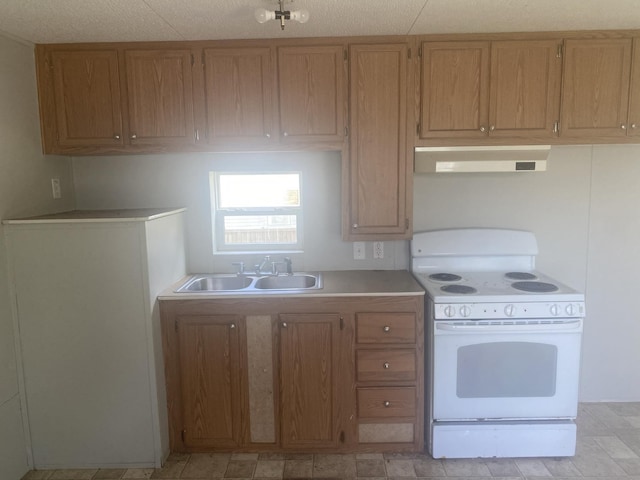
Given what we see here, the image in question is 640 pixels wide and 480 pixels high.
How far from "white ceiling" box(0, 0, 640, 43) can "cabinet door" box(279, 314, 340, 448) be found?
→ 61.8 inches

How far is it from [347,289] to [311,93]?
1153 millimetres

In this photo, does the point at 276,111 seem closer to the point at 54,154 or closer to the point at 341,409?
the point at 54,154

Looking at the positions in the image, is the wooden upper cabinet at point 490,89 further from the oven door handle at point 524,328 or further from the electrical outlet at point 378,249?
the oven door handle at point 524,328

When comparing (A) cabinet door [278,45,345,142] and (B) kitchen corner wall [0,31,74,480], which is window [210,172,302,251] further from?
(B) kitchen corner wall [0,31,74,480]

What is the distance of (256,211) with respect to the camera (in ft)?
10.5

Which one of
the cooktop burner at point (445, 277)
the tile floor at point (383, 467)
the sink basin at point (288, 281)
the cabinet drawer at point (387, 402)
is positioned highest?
the cooktop burner at point (445, 277)

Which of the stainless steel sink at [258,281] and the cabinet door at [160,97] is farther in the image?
the stainless steel sink at [258,281]

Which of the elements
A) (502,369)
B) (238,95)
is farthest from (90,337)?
(502,369)

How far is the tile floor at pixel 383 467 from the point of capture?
2.49m

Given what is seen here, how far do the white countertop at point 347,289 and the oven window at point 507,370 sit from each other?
463 millimetres

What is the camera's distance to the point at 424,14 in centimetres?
233

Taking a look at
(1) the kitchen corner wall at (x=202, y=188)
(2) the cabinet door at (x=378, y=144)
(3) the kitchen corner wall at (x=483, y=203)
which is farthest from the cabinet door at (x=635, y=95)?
(1) the kitchen corner wall at (x=202, y=188)

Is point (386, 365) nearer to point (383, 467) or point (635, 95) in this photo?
point (383, 467)

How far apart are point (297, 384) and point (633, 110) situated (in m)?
2.48
